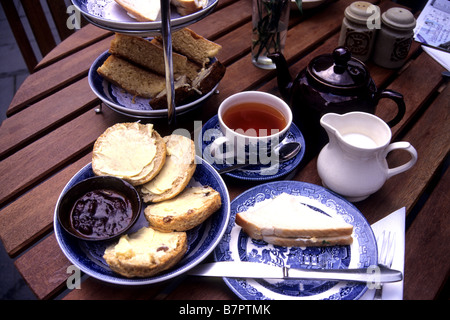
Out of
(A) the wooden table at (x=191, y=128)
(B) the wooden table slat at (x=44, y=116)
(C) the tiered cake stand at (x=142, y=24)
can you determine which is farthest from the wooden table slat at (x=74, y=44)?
(C) the tiered cake stand at (x=142, y=24)

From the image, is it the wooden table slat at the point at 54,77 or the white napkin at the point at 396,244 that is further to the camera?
the wooden table slat at the point at 54,77

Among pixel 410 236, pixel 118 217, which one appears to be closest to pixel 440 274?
pixel 410 236

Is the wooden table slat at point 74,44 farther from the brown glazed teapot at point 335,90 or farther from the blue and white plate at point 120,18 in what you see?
the brown glazed teapot at point 335,90

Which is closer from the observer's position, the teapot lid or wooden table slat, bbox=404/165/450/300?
wooden table slat, bbox=404/165/450/300

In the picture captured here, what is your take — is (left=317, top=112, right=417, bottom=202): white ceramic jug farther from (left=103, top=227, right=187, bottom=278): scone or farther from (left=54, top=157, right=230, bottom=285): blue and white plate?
(left=103, top=227, right=187, bottom=278): scone

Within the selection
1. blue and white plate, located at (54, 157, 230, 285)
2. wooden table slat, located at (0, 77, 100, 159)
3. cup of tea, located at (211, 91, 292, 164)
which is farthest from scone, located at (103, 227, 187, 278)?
wooden table slat, located at (0, 77, 100, 159)

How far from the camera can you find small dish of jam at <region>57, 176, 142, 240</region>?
0.72 metres

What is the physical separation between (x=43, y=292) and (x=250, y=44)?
1000 millimetres

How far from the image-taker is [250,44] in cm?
134

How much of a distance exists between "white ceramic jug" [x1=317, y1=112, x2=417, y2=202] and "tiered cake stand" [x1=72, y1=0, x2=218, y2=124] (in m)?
0.36

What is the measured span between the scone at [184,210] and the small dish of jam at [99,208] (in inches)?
1.5

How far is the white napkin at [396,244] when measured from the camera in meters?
0.70

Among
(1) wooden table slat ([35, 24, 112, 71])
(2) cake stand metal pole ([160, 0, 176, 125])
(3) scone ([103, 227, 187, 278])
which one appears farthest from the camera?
(1) wooden table slat ([35, 24, 112, 71])
